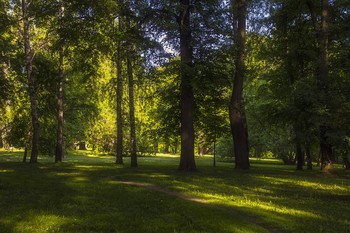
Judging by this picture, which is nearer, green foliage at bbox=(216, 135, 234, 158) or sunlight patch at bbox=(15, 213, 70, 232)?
sunlight patch at bbox=(15, 213, 70, 232)

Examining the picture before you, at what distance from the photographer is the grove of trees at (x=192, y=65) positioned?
19.5 m

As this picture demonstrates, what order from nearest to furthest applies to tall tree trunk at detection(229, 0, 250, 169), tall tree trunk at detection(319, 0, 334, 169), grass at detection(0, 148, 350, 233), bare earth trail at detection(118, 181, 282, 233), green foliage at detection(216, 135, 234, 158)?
grass at detection(0, 148, 350, 233), bare earth trail at detection(118, 181, 282, 233), tall tree trunk at detection(319, 0, 334, 169), tall tree trunk at detection(229, 0, 250, 169), green foliage at detection(216, 135, 234, 158)

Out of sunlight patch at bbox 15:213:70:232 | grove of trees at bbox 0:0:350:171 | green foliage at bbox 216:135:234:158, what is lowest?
sunlight patch at bbox 15:213:70:232

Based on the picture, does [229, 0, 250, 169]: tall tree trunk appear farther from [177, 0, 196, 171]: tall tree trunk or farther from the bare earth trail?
the bare earth trail

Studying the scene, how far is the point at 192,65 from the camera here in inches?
854

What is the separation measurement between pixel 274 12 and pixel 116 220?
25537 millimetres

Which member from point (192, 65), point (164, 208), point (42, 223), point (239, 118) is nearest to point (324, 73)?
point (239, 118)

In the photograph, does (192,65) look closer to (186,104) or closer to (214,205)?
(186,104)

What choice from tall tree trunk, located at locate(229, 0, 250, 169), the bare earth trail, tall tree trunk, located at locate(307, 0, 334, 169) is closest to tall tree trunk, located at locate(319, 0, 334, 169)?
tall tree trunk, located at locate(307, 0, 334, 169)

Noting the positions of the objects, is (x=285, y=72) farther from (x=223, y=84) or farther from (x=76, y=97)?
(x=76, y=97)

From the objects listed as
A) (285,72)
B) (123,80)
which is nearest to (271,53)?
(285,72)

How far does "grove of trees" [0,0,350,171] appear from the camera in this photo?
19.5 m

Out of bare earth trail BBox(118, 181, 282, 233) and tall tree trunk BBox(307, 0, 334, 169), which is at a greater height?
tall tree trunk BBox(307, 0, 334, 169)

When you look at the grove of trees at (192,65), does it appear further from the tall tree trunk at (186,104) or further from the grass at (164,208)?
the grass at (164,208)
